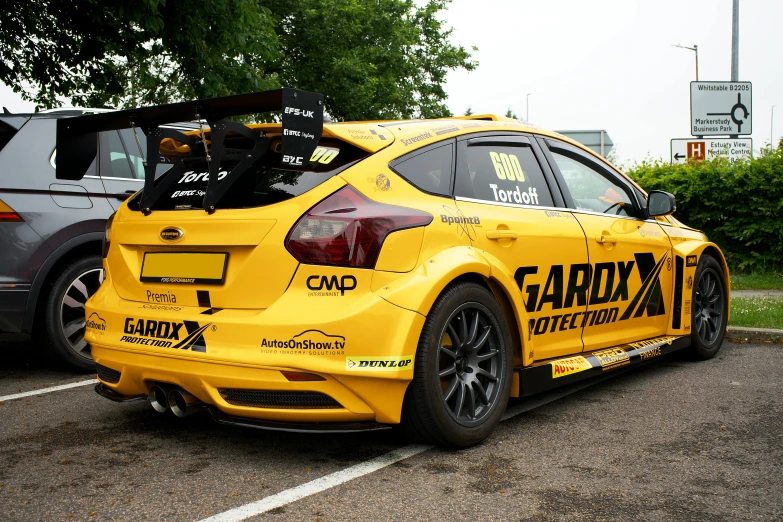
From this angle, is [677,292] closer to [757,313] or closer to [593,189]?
[593,189]

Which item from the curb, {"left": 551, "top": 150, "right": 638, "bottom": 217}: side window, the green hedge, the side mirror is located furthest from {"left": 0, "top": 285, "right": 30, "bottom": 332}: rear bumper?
the green hedge

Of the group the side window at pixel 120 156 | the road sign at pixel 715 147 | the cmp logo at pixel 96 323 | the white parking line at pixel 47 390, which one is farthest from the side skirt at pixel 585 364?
the road sign at pixel 715 147

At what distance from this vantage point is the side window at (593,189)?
502 centimetres

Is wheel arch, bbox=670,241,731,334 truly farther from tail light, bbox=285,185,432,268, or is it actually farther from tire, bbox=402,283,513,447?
tail light, bbox=285,185,432,268

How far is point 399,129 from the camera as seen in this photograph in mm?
4027

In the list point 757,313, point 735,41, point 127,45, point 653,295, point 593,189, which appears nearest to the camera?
point 593,189

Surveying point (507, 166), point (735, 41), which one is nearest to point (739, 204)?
point (735, 41)

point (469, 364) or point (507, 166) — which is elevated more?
point (507, 166)

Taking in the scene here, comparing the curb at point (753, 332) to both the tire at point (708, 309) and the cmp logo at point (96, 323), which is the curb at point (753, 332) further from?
the cmp logo at point (96, 323)

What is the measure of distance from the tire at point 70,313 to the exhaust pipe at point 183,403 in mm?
2326

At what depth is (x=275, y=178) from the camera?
12.2 feet

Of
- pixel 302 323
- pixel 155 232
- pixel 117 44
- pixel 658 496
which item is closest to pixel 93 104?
pixel 117 44

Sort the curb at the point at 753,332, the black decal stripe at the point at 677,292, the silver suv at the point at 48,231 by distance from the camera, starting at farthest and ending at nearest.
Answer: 1. the curb at the point at 753,332
2. the black decal stripe at the point at 677,292
3. the silver suv at the point at 48,231

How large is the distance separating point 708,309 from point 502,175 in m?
2.74
